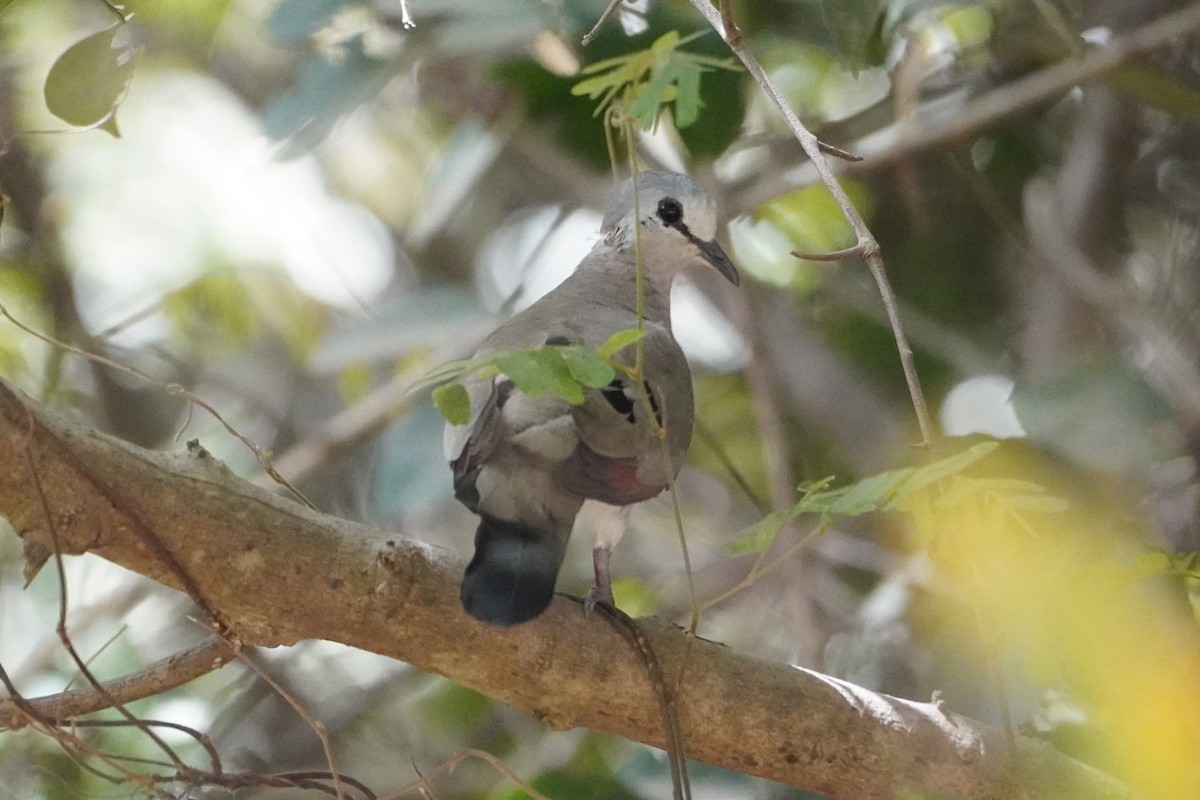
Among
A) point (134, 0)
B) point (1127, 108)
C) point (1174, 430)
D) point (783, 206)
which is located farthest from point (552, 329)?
point (1127, 108)

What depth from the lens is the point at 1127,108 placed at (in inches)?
111

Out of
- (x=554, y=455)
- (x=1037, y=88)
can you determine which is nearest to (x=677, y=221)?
(x=554, y=455)

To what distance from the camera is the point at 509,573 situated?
140 cm

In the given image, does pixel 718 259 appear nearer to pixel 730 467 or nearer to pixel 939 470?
pixel 730 467

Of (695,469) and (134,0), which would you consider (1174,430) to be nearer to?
(695,469)

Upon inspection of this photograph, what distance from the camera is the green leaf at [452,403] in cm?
123

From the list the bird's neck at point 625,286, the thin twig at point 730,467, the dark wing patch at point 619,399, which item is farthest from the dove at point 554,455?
the thin twig at point 730,467

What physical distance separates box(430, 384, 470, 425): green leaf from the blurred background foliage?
2.68ft

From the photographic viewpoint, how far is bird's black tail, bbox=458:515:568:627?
137cm

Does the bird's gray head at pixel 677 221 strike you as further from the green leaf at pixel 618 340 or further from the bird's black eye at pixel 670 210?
the green leaf at pixel 618 340

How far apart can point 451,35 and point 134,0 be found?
0.50 m

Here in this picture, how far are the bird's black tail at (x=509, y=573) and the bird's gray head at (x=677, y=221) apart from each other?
73cm

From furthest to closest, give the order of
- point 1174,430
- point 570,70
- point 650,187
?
1. point 570,70
2. point 1174,430
3. point 650,187

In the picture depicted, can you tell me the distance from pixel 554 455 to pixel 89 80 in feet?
2.53
